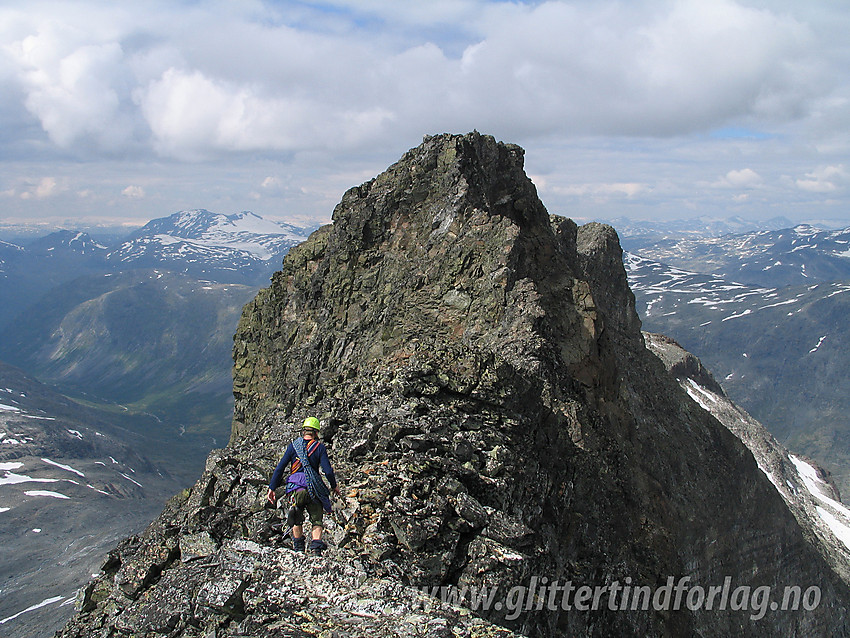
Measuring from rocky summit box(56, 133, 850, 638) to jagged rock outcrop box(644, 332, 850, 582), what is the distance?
41109mm

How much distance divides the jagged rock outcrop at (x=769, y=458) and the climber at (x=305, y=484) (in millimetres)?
83252

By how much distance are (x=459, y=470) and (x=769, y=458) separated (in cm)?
11296

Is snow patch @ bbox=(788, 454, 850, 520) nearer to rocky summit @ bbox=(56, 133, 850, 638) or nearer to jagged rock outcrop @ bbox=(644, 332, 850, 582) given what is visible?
jagged rock outcrop @ bbox=(644, 332, 850, 582)

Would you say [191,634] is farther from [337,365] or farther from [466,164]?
[466,164]

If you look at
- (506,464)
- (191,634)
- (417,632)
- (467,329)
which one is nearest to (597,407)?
(467,329)

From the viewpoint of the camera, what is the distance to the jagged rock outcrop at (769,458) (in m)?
96.8

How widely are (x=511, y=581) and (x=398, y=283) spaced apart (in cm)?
2902

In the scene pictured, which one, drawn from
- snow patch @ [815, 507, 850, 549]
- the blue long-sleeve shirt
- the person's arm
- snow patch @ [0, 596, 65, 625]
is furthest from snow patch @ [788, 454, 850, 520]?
snow patch @ [0, 596, 65, 625]

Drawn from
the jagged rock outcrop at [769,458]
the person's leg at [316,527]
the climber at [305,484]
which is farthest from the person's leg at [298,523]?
the jagged rock outcrop at [769,458]

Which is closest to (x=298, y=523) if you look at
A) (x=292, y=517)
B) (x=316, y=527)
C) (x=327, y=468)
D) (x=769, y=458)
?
(x=292, y=517)

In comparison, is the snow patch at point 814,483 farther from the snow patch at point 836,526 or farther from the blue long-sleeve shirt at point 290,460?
the blue long-sleeve shirt at point 290,460

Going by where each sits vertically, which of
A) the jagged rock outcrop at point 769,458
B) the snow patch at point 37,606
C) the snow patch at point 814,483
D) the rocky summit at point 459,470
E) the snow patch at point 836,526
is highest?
the rocky summit at point 459,470

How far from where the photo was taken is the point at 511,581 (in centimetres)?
1681

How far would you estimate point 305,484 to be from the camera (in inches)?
666
